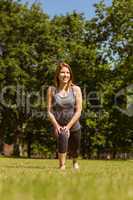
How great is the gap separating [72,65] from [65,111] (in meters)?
41.3

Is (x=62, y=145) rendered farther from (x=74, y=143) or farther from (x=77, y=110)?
(x=77, y=110)

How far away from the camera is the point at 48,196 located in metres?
4.08

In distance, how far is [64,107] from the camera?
11.7 metres

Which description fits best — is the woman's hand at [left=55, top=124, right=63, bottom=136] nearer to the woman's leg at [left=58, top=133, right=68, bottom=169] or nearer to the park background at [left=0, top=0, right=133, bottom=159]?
the woman's leg at [left=58, top=133, right=68, bottom=169]

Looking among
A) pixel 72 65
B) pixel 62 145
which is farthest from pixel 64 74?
pixel 72 65

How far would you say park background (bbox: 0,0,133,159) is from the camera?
169 ft

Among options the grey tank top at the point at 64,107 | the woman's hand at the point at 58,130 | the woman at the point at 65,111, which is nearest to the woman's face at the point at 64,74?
the woman at the point at 65,111

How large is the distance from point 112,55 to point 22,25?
9.71 meters

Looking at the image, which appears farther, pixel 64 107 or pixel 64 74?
pixel 64 107

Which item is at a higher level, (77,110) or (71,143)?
(77,110)

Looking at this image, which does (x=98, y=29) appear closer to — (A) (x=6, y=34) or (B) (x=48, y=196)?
(A) (x=6, y=34)

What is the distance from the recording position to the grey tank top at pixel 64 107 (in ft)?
38.0

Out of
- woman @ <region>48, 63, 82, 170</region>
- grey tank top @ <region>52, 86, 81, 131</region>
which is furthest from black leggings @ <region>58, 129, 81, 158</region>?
grey tank top @ <region>52, 86, 81, 131</region>

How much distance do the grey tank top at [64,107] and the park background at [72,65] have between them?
38.2 m
